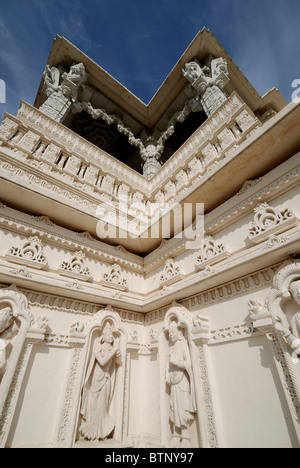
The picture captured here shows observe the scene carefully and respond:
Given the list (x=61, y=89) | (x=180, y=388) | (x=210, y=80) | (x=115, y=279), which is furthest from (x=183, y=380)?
(x=61, y=89)

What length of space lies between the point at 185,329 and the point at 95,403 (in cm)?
198

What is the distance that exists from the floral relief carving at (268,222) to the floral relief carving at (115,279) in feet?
9.60

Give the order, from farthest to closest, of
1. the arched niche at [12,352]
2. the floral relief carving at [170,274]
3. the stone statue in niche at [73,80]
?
the stone statue in niche at [73,80] < the floral relief carving at [170,274] < the arched niche at [12,352]

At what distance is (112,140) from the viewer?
1103 centimetres

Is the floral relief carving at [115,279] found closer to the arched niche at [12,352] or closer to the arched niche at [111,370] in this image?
the arched niche at [111,370]

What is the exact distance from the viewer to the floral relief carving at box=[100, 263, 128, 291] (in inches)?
186

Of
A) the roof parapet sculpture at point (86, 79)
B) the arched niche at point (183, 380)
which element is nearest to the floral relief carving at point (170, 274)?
the arched niche at point (183, 380)

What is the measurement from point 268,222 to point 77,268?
3.62 meters

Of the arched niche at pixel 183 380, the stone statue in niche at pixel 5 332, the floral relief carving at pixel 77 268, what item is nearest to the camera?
the stone statue in niche at pixel 5 332

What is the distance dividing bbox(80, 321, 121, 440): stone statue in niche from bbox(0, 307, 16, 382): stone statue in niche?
1.38 meters

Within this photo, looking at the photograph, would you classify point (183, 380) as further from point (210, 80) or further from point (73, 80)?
point (73, 80)

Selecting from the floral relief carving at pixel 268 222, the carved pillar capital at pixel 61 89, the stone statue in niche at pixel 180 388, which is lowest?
the stone statue in niche at pixel 180 388

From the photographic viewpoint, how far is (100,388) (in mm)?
3795

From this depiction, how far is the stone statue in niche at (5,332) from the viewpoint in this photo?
3139 millimetres
